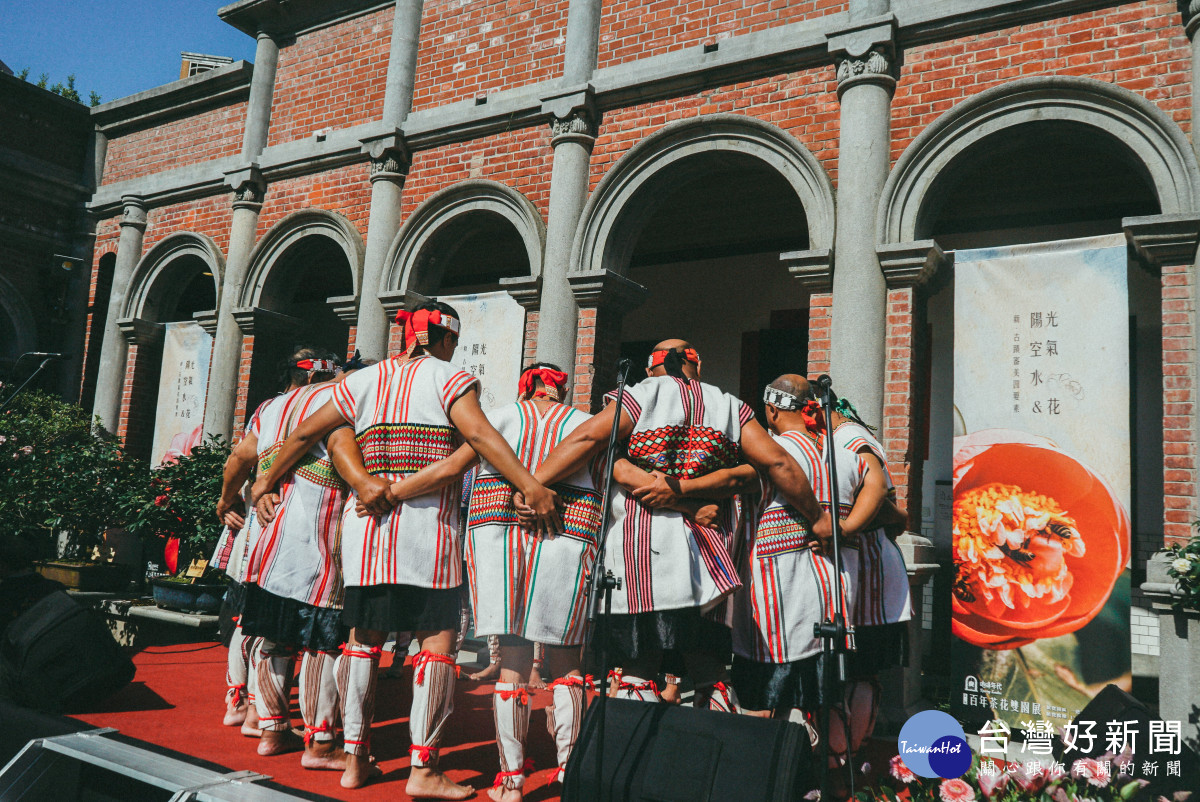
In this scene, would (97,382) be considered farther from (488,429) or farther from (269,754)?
(488,429)

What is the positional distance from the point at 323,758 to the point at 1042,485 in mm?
4020

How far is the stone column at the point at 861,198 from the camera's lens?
5.47m

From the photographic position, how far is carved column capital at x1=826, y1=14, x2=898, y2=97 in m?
5.68

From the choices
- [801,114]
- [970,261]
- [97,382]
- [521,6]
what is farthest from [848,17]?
[97,382]

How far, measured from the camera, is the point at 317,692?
3.42 metres

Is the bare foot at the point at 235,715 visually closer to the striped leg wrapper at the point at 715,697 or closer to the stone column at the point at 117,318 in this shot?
the striped leg wrapper at the point at 715,697

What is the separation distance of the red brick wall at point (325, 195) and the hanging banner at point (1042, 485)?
5.61 m

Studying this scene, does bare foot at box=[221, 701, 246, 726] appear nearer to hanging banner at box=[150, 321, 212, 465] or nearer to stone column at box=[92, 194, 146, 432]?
hanging banner at box=[150, 321, 212, 465]

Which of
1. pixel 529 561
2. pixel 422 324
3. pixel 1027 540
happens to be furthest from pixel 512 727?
pixel 1027 540

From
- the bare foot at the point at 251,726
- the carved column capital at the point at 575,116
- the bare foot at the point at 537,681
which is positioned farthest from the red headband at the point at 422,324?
the carved column capital at the point at 575,116

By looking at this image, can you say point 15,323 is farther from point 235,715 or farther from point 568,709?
point 568,709

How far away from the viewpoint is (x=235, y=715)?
4117 millimetres

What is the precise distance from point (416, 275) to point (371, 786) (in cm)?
527

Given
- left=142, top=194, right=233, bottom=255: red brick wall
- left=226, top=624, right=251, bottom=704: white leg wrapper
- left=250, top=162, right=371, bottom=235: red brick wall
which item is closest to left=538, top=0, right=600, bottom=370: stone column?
left=250, top=162, right=371, bottom=235: red brick wall
